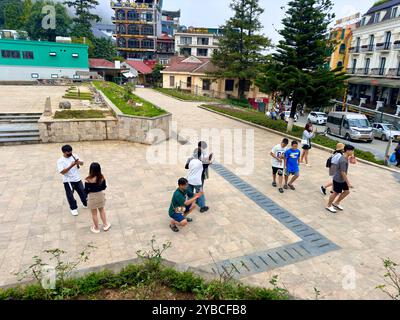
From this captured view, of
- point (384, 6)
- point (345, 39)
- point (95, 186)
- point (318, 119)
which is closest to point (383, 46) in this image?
point (384, 6)

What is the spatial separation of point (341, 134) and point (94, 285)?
793 inches

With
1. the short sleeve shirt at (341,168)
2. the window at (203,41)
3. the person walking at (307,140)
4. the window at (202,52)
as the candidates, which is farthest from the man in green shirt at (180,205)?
the window at (203,41)

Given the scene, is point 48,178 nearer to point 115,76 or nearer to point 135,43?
point 115,76

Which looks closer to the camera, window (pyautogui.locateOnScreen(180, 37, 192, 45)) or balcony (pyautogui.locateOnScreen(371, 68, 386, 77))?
balcony (pyautogui.locateOnScreen(371, 68, 386, 77))

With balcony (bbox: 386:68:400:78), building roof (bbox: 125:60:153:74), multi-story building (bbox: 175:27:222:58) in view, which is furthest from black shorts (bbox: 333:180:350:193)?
multi-story building (bbox: 175:27:222:58)

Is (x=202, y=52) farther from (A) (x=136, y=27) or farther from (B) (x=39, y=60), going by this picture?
(B) (x=39, y=60)

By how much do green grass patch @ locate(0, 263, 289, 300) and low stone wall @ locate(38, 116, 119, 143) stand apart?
916 centimetres

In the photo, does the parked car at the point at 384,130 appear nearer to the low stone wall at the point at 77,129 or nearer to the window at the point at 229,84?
the low stone wall at the point at 77,129

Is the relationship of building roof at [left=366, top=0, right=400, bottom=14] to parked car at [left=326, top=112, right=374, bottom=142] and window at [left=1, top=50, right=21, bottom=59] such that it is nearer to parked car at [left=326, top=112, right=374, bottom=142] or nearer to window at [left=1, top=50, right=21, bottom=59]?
parked car at [left=326, top=112, right=374, bottom=142]

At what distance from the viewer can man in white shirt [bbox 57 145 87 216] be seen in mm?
5992

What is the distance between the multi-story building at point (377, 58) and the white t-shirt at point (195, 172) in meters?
30.8

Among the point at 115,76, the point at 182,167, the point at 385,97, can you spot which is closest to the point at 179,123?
A: the point at 182,167

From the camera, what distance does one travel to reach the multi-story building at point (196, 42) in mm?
53750

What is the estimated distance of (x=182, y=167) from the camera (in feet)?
32.4
